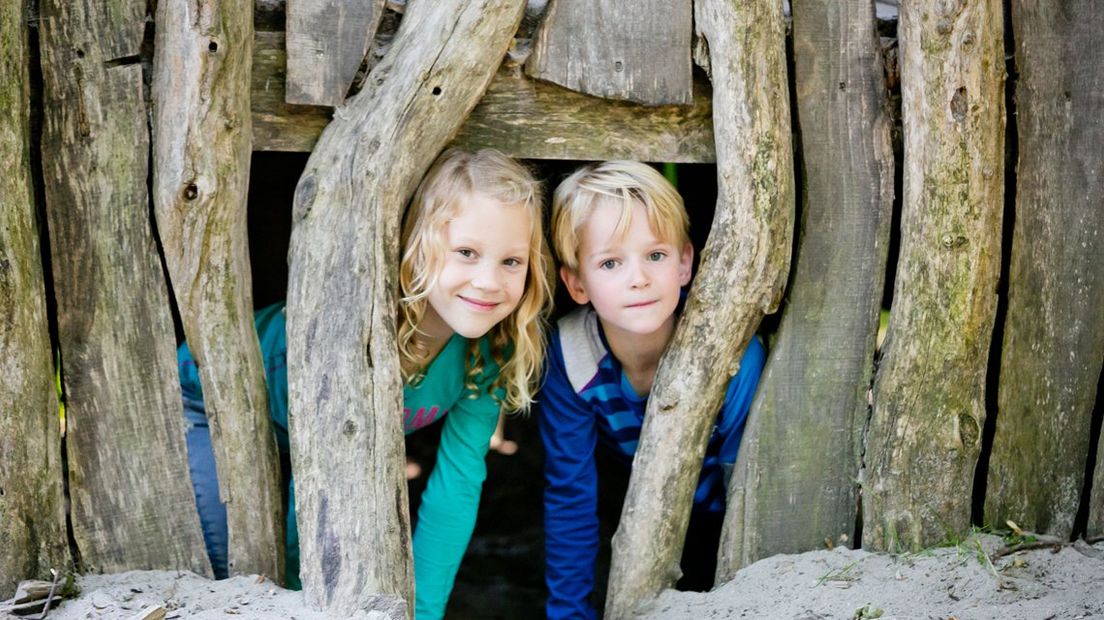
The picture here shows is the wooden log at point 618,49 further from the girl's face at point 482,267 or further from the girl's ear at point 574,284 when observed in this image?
the girl's ear at point 574,284

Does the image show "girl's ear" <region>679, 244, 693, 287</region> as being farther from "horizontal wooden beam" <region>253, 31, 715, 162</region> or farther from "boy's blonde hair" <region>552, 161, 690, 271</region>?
"horizontal wooden beam" <region>253, 31, 715, 162</region>

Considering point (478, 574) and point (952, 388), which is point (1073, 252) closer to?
point (952, 388)

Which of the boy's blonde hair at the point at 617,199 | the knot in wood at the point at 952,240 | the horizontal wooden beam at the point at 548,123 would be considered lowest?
the knot in wood at the point at 952,240

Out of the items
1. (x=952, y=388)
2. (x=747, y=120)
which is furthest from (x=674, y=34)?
(x=952, y=388)

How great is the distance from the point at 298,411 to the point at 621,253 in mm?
978

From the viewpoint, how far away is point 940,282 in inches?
101

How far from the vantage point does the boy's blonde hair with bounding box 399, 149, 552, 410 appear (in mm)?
2641

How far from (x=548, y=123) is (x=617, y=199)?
30cm

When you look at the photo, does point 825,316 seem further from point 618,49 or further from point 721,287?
point 618,49

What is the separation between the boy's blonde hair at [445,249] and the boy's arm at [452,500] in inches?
4.7

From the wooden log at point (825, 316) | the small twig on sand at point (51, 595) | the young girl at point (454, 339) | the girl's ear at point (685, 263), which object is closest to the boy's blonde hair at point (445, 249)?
the young girl at point (454, 339)

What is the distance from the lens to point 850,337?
8.89 ft

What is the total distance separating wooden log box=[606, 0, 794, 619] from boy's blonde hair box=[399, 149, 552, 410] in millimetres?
442

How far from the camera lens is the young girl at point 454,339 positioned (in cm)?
269
